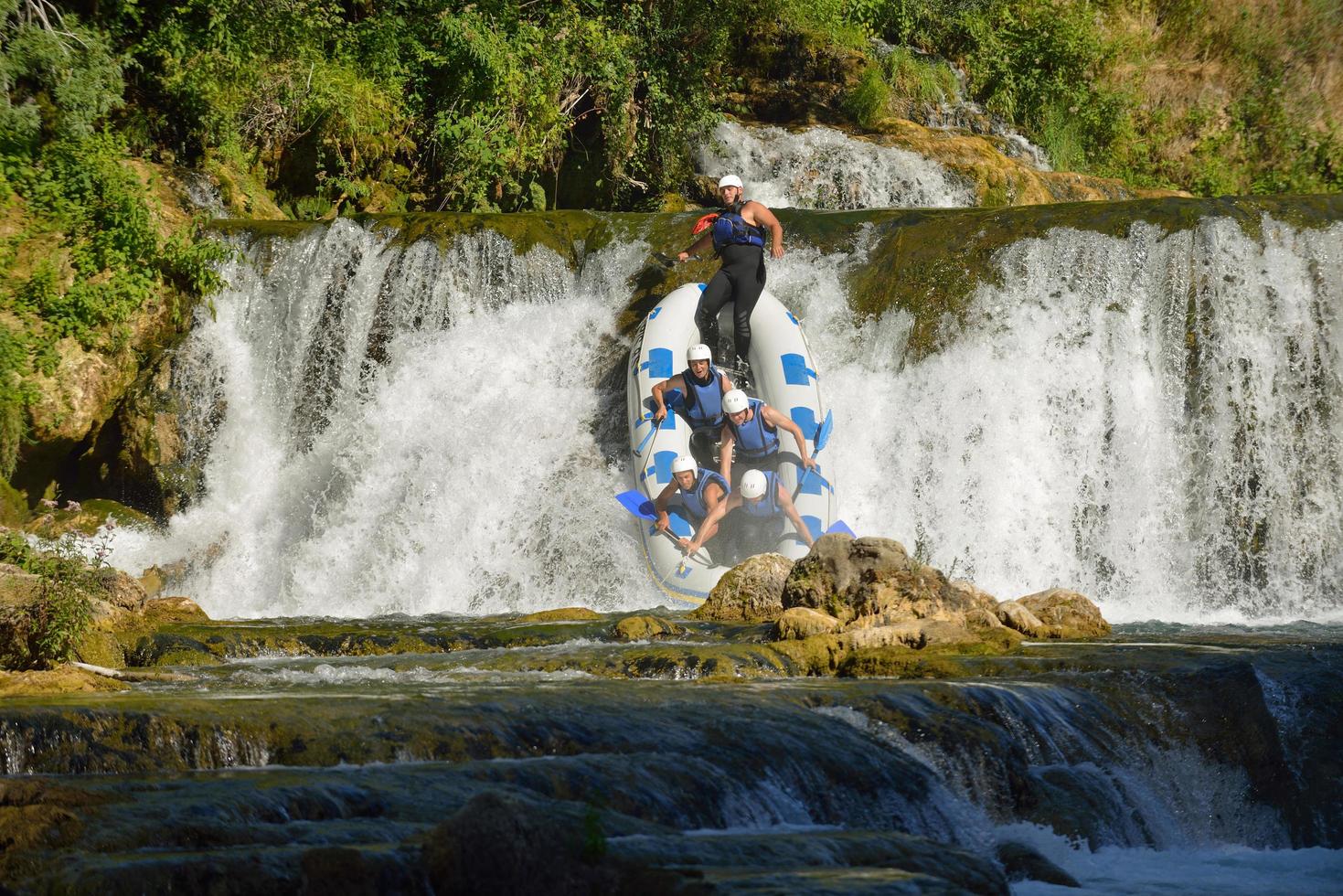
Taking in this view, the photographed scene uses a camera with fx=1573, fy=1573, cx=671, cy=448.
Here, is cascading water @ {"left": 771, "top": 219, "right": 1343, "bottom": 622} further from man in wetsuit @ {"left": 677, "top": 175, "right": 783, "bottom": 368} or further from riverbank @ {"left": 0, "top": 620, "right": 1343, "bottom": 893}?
riverbank @ {"left": 0, "top": 620, "right": 1343, "bottom": 893}

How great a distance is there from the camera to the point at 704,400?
11.8m

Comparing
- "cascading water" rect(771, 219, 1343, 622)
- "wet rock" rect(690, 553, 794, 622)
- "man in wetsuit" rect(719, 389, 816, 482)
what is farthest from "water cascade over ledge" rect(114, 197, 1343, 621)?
"wet rock" rect(690, 553, 794, 622)

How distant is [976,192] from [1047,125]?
464 cm

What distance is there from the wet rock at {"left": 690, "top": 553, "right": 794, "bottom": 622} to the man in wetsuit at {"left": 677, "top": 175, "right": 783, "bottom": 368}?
10.6 feet

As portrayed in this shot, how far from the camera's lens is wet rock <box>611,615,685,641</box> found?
8.58 meters

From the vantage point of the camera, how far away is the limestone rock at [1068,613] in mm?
8719

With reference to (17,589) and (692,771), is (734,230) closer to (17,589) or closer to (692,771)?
(17,589)

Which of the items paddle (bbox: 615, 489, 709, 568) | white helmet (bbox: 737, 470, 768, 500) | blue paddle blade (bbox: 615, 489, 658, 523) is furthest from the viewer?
blue paddle blade (bbox: 615, 489, 658, 523)

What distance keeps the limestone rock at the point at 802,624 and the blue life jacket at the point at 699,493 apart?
3.32m

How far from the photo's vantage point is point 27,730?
5.19 m

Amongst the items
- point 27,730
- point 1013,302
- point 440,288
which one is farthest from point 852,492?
point 27,730

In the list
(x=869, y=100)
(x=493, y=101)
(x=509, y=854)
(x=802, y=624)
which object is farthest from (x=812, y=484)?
(x=869, y=100)

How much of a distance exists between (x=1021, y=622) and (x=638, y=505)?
A: 3892mm

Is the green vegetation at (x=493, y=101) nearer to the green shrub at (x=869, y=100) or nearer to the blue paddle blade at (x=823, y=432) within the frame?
the green shrub at (x=869, y=100)
